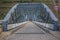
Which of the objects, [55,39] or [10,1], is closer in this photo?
[55,39]

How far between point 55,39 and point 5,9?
21.4 meters

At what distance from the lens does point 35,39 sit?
33.5 ft

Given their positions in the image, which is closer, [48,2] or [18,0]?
[48,2]

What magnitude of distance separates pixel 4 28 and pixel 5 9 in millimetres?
17072

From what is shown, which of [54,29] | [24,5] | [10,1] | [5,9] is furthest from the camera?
[10,1]

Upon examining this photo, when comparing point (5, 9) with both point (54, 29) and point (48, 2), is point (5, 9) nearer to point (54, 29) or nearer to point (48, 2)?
point (48, 2)


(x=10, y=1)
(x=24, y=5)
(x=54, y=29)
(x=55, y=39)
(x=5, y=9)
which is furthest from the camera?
(x=10, y=1)

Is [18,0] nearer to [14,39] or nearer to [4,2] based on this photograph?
[4,2]

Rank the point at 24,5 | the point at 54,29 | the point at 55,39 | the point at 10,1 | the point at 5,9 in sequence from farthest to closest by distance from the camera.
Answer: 1. the point at 10,1
2. the point at 5,9
3. the point at 24,5
4. the point at 54,29
5. the point at 55,39

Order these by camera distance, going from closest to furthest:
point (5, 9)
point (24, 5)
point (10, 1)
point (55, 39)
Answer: point (55, 39) → point (24, 5) → point (5, 9) → point (10, 1)

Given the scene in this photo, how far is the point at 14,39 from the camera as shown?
10.2 metres

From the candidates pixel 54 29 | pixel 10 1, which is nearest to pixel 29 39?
pixel 54 29

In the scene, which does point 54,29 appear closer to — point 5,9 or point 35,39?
point 35,39

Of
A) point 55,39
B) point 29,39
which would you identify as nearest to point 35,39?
point 29,39
